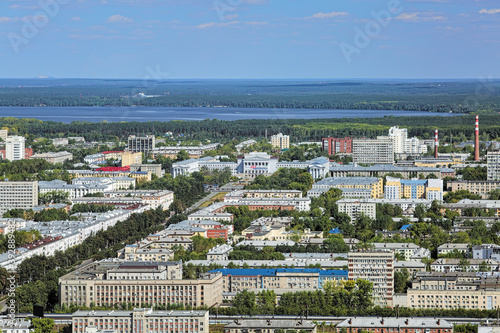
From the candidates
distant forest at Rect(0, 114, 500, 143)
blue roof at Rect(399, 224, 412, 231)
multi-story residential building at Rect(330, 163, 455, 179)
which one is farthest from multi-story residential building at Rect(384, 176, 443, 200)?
distant forest at Rect(0, 114, 500, 143)

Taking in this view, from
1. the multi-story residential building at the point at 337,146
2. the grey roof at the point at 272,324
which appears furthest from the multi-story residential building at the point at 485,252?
the multi-story residential building at the point at 337,146

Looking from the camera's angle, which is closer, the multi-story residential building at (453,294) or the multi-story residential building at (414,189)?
the multi-story residential building at (453,294)

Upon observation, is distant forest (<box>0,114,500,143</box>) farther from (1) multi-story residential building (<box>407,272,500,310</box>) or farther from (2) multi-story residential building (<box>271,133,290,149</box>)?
(1) multi-story residential building (<box>407,272,500,310</box>)

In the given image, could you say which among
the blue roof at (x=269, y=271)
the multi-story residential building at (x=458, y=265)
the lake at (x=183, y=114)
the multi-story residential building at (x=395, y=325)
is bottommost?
the multi-story residential building at (x=395, y=325)

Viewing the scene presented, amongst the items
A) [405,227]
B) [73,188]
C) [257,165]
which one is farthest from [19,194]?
[405,227]

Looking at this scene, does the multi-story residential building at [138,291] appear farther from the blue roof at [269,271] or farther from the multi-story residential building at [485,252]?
the multi-story residential building at [485,252]

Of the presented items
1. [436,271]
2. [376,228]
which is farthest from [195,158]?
[436,271]

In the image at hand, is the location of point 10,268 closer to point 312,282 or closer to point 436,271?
point 312,282
